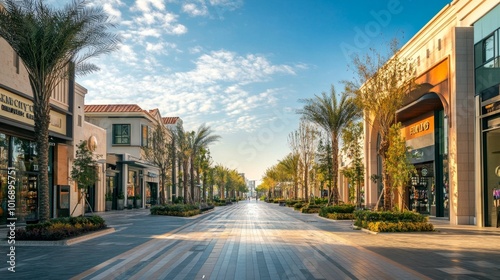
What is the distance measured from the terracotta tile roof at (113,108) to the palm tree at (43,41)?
40.1 meters

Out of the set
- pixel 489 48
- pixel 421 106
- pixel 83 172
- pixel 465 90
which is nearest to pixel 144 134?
pixel 83 172

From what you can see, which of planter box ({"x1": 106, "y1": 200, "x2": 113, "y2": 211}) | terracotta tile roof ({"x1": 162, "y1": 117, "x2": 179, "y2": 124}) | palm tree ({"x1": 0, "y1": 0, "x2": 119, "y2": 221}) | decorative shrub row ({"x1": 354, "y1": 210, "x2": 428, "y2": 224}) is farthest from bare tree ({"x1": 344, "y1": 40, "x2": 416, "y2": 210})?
terracotta tile roof ({"x1": 162, "y1": 117, "x2": 179, "y2": 124})

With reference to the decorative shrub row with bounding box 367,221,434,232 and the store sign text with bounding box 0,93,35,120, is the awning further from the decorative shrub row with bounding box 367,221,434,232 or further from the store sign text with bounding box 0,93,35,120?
the store sign text with bounding box 0,93,35,120

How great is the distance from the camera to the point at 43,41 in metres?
17.2

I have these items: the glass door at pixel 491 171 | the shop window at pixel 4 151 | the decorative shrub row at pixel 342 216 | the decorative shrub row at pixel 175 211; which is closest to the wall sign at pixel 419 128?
the decorative shrub row at pixel 342 216

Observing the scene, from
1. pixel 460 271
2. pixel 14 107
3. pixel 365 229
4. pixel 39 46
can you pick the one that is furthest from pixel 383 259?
pixel 14 107

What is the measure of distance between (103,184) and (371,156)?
2491 centimetres

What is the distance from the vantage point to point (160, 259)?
41.8ft

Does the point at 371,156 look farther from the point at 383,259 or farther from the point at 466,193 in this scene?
the point at 383,259

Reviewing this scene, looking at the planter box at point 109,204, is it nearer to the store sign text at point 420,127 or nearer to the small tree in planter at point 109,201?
the small tree in planter at point 109,201

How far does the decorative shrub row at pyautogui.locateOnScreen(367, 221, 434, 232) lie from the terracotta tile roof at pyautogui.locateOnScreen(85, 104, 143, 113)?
42.7m

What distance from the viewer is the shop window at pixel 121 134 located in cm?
5747

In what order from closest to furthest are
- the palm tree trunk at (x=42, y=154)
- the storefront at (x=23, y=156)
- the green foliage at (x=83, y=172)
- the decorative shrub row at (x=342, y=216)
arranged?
the palm tree trunk at (x=42, y=154) → the storefront at (x=23, y=156) → the green foliage at (x=83, y=172) → the decorative shrub row at (x=342, y=216)

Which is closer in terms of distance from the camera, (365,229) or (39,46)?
(39,46)
